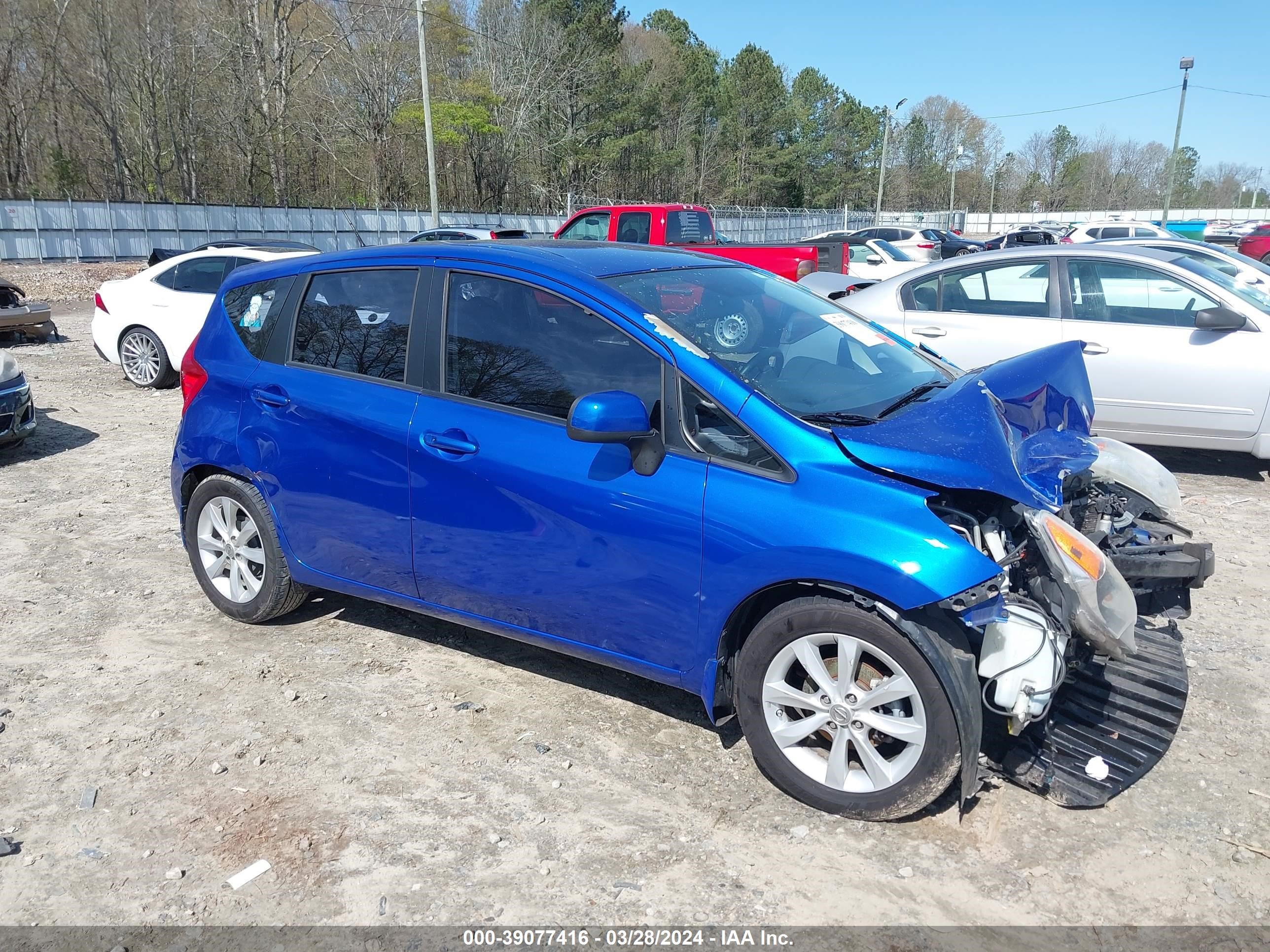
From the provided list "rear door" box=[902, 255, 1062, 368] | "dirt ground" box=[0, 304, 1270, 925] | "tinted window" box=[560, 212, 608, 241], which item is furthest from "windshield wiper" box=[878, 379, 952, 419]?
"tinted window" box=[560, 212, 608, 241]

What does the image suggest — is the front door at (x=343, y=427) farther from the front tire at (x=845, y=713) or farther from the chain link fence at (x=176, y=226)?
the chain link fence at (x=176, y=226)

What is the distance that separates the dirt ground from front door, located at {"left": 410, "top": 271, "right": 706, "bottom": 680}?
477 millimetres

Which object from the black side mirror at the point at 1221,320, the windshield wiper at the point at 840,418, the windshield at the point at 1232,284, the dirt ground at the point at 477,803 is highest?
the windshield at the point at 1232,284

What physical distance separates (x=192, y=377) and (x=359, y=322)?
1129mm

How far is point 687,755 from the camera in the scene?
3.53m

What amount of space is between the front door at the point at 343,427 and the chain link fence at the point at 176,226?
56.4 feet

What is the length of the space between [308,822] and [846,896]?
1764 millimetres

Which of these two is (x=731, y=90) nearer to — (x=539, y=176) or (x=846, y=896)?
(x=539, y=176)

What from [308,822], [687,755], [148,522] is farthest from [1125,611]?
[148,522]

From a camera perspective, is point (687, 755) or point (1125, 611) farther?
point (687, 755)

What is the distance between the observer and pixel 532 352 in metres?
3.64

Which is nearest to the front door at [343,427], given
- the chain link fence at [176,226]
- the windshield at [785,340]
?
the windshield at [785,340]

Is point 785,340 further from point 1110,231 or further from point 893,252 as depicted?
point 1110,231

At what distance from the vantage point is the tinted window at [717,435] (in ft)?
10.3
